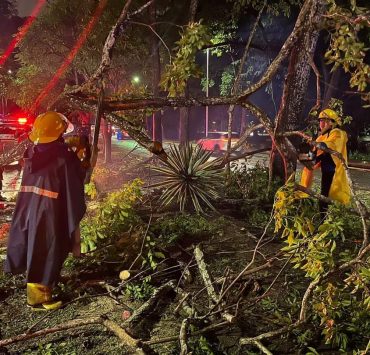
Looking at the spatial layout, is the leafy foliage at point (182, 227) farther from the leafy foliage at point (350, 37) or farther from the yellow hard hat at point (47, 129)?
the leafy foliage at point (350, 37)

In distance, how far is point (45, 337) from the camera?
12.0ft

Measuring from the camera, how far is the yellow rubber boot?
410 centimetres

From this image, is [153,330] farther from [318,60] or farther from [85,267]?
[318,60]

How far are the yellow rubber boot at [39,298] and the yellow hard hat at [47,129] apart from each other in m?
1.45

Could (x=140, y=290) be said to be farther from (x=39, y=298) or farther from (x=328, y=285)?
(x=328, y=285)

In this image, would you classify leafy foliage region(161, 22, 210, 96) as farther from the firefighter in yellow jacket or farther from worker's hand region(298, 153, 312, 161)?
the firefighter in yellow jacket

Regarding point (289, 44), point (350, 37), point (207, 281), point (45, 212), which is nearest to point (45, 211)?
point (45, 212)

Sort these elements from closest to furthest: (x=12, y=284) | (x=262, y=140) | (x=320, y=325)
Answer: (x=320, y=325) < (x=12, y=284) < (x=262, y=140)

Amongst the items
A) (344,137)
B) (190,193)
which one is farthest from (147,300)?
(344,137)

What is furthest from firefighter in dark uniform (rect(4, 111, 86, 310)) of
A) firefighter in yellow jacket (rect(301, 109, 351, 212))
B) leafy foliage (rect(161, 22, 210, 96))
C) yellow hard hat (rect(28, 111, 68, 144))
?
firefighter in yellow jacket (rect(301, 109, 351, 212))

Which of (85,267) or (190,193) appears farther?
(190,193)

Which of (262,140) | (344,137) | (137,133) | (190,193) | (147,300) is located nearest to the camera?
(147,300)

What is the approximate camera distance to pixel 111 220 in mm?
5250

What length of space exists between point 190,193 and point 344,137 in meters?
2.51
